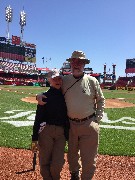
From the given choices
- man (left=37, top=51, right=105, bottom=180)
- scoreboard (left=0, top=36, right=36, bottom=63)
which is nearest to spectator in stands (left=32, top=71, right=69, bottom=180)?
man (left=37, top=51, right=105, bottom=180)

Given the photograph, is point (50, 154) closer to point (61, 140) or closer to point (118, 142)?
point (61, 140)

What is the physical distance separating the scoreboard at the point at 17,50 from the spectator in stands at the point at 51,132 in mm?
77941

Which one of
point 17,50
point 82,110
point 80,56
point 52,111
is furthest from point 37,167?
point 17,50

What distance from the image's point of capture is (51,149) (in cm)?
484

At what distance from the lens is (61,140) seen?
16.0ft

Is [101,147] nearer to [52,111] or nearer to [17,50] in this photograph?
[52,111]

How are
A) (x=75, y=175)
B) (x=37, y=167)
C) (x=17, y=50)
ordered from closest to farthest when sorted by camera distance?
1. (x=75, y=175)
2. (x=37, y=167)
3. (x=17, y=50)

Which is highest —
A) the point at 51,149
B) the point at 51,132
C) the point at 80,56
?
the point at 80,56

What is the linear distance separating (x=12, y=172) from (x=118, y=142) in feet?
13.0

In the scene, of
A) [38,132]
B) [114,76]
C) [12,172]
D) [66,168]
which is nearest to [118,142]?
[66,168]

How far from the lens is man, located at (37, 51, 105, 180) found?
4.90m

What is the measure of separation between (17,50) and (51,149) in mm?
80995

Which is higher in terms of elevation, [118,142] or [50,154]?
[50,154]

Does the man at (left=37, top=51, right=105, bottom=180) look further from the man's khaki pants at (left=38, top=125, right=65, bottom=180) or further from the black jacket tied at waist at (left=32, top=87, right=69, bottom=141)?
the man's khaki pants at (left=38, top=125, right=65, bottom=180)
